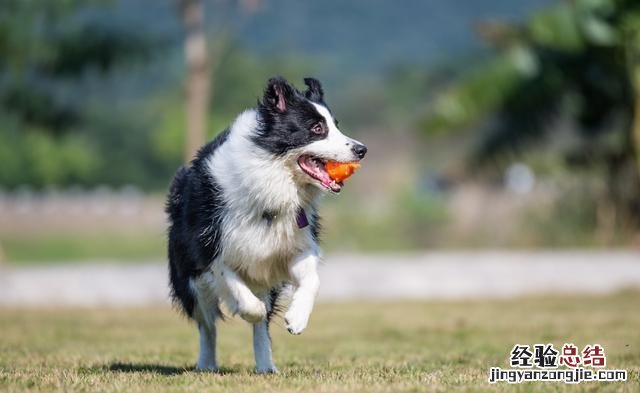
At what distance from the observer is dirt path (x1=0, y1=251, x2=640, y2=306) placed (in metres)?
21.0

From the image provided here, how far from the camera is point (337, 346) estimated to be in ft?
41.5

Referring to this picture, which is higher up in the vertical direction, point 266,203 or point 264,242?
point 266,203

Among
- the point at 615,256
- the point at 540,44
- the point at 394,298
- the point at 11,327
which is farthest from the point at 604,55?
the point at 11,327

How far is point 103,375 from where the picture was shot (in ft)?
28.6

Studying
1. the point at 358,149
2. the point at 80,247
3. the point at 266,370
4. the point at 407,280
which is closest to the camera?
the point at 358,149

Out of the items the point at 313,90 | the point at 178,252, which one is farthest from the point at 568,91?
the point at 313,90

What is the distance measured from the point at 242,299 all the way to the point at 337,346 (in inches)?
155

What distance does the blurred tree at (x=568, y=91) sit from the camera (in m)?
24.5

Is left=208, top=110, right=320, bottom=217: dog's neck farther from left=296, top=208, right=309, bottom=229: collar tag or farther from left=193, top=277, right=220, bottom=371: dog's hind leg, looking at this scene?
left=193, top=277, right=220, bottom=371: dog's hind leg

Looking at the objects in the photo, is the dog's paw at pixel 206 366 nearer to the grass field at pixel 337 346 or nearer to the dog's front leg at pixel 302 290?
the grass field at pixel 337 346

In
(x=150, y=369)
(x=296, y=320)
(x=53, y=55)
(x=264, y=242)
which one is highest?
(x=53, y=55)

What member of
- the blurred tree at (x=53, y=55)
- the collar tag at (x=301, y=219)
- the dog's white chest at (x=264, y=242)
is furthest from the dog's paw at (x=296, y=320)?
the blurred tree at (x=53, y=55)

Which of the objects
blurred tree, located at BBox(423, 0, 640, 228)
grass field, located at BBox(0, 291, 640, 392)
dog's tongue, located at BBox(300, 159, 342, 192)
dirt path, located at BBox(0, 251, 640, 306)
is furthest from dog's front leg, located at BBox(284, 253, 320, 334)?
blurred tree, located at BBox(423, 0, 640, 228)

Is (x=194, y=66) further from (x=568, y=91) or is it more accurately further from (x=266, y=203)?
(x=266, y=203)
